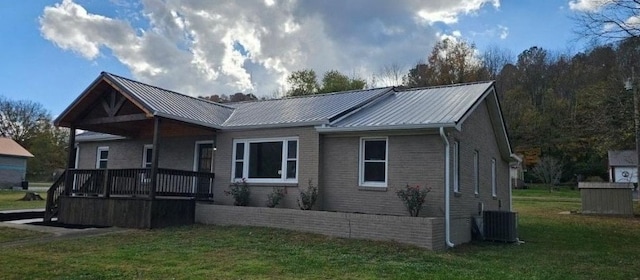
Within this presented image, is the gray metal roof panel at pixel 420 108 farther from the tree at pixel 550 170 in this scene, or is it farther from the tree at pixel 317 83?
the tree at pixel 550 170

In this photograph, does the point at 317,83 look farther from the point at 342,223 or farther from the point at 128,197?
the point at 342,223

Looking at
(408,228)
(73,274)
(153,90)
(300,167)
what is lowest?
(73,274)

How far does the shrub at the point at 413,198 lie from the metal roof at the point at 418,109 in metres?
1.64

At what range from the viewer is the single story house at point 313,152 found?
1239 centimetres

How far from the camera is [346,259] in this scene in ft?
28.7

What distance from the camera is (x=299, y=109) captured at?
16.2 m

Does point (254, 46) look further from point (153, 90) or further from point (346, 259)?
point (346, 259)

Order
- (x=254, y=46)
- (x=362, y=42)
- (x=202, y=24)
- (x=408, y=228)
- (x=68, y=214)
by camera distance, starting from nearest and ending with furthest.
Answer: (x=408, y=228) → (x=68, y=214) → (x=202, y=24) → (x=254, y=46) → (x=362, y=42)

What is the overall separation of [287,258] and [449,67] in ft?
136

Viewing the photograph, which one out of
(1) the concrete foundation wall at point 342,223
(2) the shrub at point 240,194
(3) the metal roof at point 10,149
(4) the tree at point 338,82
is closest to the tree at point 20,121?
(3) the metal roof at point 10,149

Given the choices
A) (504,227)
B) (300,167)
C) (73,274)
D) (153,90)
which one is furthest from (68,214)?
(504,227)

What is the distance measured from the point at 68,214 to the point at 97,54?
10068 millimetres

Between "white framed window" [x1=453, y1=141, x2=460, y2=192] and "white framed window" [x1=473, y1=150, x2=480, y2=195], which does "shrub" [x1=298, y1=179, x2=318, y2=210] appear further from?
"white framed window" [x1=473, y1=150, x2=480, y2=195]

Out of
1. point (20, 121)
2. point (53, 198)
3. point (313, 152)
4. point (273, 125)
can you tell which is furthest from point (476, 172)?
point (20, 121)
